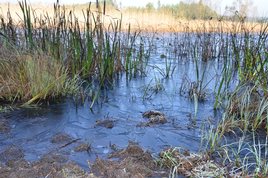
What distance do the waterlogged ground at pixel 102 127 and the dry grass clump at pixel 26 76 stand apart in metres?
0.28

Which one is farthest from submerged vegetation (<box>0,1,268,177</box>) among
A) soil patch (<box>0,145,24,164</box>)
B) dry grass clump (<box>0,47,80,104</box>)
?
soil patch (<box>0,145,24,164</box>)

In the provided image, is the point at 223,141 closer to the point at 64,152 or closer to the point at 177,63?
the point at 64,152

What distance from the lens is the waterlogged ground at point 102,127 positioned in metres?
3.25

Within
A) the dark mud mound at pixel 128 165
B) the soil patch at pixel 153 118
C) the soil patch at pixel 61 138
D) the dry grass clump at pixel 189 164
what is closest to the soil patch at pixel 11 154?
the soil patch at pixel 61 138

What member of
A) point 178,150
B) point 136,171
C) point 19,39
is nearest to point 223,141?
point 178,150

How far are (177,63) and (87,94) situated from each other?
12.7 ft

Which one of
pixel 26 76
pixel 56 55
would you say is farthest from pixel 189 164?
pixel 56 55

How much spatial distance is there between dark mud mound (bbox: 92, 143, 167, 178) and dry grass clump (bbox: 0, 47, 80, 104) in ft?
6.45

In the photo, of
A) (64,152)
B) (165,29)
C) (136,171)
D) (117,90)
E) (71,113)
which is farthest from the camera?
(165,29)

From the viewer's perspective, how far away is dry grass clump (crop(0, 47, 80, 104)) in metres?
4.55

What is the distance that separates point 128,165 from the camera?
2.80m

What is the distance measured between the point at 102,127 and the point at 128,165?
3.95 ft

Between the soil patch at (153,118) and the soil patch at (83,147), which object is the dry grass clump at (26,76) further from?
the soil patch at (83,147)

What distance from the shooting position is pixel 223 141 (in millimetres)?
3537
